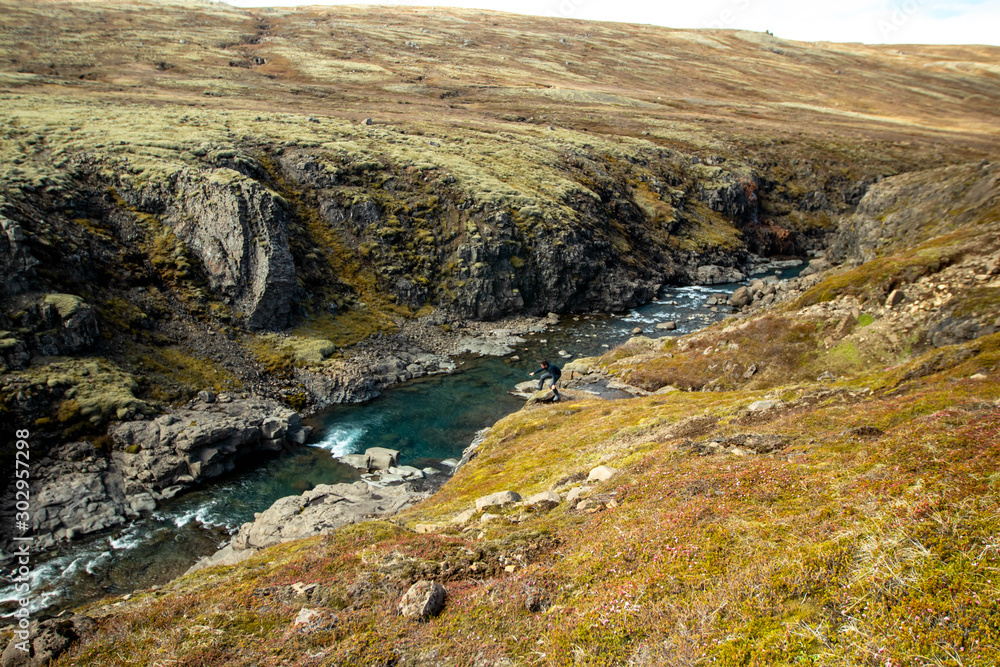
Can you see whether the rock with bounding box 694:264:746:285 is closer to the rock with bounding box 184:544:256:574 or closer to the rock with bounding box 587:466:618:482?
the rock with bounding box 587:466:618:482

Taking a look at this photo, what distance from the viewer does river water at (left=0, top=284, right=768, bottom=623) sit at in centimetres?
2769

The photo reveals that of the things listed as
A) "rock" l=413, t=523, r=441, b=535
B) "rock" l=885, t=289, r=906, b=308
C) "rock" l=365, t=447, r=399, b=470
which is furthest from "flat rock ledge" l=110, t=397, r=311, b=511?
"rock" l=885, t=289, r=906, b=308

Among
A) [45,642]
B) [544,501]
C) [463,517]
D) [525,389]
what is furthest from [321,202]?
[45,642]

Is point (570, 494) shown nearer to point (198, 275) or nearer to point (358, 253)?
point (198, 275)

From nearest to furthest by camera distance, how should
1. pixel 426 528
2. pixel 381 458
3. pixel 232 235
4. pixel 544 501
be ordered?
1. pixel 544 501
2. pixel 426 528
3. pixel 381 458
4. pixel 232 235

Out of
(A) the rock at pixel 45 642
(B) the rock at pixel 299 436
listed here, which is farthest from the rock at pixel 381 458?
(A) the rock at pixel 45 642

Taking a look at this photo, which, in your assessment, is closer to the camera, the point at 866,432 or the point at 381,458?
the point at 866,432

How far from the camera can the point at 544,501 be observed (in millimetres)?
16984

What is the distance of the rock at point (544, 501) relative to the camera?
16.7 m

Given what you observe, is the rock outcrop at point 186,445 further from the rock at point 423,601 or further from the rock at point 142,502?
the rock at point 423,601

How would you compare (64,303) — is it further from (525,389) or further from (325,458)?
(525,389)

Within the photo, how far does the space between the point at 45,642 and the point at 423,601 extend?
8.11 m

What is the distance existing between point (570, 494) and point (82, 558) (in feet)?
94.6

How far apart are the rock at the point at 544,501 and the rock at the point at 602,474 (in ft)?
4.58
